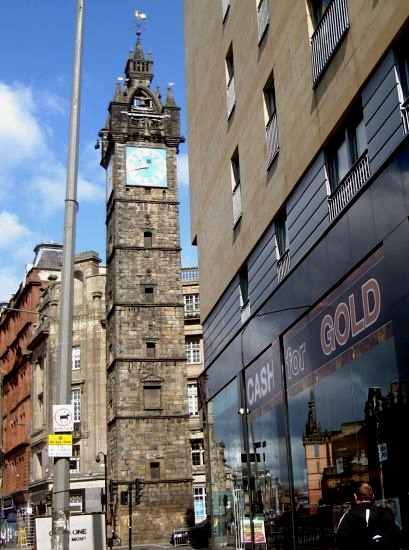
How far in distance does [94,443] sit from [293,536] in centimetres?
4785

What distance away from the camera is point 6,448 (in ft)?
263

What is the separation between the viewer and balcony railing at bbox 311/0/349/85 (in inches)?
438

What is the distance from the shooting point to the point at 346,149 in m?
11.2

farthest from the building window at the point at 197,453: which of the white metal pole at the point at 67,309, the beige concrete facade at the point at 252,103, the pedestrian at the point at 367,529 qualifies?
the pedestrian at the point at 367,529

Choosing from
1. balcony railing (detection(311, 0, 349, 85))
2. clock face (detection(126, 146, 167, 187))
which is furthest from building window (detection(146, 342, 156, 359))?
balcony railing (detection(311, 0, 349, 85))

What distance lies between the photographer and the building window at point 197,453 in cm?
5750

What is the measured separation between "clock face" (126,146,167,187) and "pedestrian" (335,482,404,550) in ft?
179

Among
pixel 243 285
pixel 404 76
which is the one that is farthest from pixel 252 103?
pixel 404 76

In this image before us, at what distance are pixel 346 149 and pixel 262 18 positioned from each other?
5.16 m

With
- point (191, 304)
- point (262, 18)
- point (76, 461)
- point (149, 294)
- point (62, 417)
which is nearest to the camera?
point (62, 417)

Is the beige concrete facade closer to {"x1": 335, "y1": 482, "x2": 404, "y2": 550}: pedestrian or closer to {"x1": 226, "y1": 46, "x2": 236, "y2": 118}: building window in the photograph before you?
{"x1": 226, "y1": 46, "x2": 236, "y2": 118}: building window

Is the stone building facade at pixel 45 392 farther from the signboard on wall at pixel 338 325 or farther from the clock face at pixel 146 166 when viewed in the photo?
the signboard on wall at pixel 338 325

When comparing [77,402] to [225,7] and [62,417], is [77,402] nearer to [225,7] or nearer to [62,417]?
[225,7]

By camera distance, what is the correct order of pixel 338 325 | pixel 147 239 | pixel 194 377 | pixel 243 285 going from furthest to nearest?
pixel 194 377
pixel 147 239
pixel 243 285
pixel 338 325
